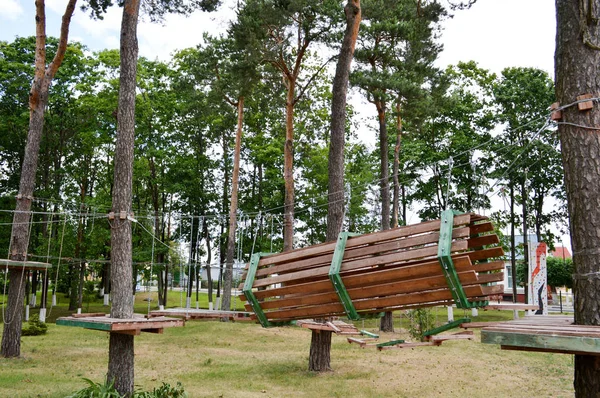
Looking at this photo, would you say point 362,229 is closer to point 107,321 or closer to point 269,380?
point 269,380

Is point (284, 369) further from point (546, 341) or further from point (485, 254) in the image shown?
point (546, 341)

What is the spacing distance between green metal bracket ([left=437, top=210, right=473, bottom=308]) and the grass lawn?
4.63 meters

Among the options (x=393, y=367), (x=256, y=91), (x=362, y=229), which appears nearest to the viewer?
(x=393, y=367)

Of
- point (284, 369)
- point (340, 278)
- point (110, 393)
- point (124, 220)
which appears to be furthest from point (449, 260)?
point (284, 369)

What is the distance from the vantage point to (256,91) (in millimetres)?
19281

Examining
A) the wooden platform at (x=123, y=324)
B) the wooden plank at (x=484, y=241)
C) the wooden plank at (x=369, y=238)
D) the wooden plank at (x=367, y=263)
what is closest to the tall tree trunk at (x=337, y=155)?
the wooden platform at (x=123, y=324)

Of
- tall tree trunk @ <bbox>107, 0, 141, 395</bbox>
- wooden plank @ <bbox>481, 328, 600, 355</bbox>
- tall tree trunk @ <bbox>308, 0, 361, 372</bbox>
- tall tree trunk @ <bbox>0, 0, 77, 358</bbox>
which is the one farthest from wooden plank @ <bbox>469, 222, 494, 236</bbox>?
tall tree trunk @ <bbox>0, 0, 77, 358</bbox>

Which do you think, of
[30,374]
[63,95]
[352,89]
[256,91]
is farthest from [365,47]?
[63,95]

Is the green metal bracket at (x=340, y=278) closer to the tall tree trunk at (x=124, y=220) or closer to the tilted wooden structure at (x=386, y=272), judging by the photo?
the tilted wooden structure at (x=386, y=272)

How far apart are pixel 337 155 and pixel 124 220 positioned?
4090 mm

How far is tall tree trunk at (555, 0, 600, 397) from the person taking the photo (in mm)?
3740

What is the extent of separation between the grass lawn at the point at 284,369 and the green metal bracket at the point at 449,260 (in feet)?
15.2

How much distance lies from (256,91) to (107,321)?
14.7m

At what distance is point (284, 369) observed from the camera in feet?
32.6
